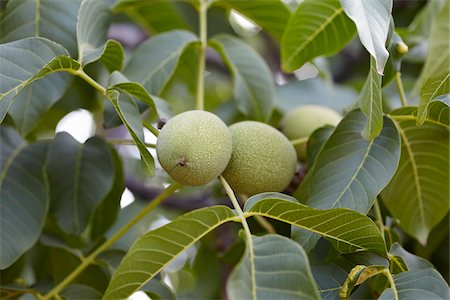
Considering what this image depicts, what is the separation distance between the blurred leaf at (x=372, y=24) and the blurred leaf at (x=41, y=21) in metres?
0.42

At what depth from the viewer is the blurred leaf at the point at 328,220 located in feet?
2.42

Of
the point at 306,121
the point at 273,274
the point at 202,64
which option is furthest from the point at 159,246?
the point at 306,121

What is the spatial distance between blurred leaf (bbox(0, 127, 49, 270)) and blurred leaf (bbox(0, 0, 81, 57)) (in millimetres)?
193

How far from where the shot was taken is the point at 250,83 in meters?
1.22

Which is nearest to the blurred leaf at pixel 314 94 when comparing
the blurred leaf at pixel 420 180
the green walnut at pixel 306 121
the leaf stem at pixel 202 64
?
the green walnut at pixel 306 121

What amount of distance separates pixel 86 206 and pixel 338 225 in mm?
473

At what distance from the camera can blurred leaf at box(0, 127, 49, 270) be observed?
950mm

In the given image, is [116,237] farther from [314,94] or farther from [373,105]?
[314,94]

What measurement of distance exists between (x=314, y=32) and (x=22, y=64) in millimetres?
453

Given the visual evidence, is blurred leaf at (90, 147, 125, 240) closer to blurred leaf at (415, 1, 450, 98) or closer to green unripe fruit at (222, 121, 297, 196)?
green unripe fruit at (222, 121, 297, 196)

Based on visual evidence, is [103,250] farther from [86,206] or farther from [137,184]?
[137,184]

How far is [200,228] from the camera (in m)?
0.72

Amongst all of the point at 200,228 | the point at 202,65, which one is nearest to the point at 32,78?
the point at 200,228

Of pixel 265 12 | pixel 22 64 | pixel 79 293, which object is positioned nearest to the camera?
pixel 22 64
